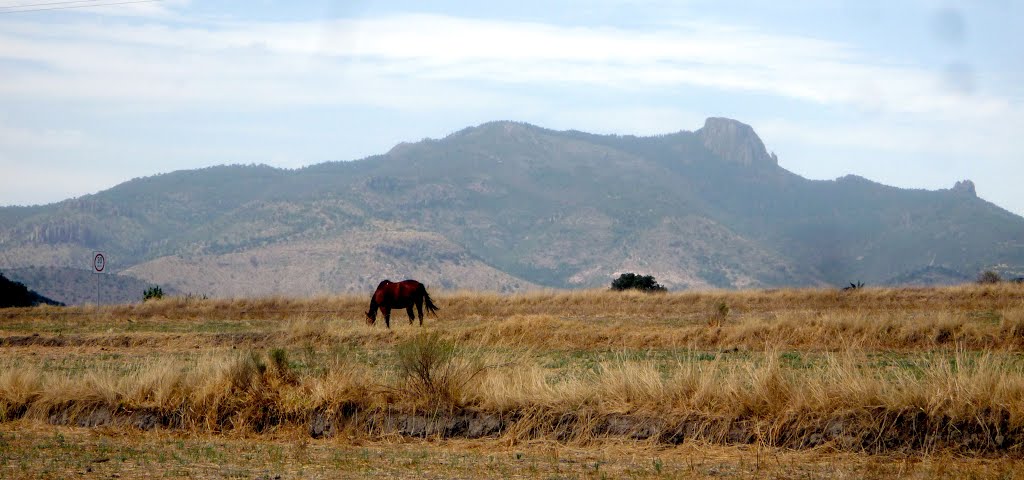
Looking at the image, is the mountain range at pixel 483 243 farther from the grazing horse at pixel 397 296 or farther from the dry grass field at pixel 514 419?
→ the dry grass field at pixel 514 419

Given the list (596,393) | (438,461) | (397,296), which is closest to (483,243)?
(397,296)

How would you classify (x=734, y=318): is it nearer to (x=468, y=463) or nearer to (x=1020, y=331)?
(x=1020, y=331)

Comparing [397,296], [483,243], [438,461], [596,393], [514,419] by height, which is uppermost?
[483,243]

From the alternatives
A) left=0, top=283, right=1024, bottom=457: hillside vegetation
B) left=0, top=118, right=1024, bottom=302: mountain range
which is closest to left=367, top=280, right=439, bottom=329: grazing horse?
left=0, top=283, right=1024, bottom=457: hillside vegetation

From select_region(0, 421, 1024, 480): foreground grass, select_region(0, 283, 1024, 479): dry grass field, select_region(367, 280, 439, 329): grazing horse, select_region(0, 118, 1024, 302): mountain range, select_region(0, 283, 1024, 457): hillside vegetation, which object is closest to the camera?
select_region(0, 421, 1024, 480): foreground grass

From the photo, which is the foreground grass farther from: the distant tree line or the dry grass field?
the distant tree line

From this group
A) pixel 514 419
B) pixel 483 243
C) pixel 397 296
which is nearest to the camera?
pixel 514 419

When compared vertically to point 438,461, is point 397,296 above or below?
above

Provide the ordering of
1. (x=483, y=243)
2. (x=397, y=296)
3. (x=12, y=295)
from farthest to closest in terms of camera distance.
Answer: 1. (x=483, y=243)
2. (x=12, y=295)
3. (x=397, y=296)

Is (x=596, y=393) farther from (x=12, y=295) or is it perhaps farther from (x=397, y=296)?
(x=12, y=295)

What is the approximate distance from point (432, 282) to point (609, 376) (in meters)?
125

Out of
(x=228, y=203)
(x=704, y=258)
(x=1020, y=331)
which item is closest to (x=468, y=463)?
(x=1020, y=331)

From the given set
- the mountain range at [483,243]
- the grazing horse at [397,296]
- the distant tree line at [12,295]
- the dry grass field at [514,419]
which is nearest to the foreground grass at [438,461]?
the dry grass field at [514,419]

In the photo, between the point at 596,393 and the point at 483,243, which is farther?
the point at 483,243
